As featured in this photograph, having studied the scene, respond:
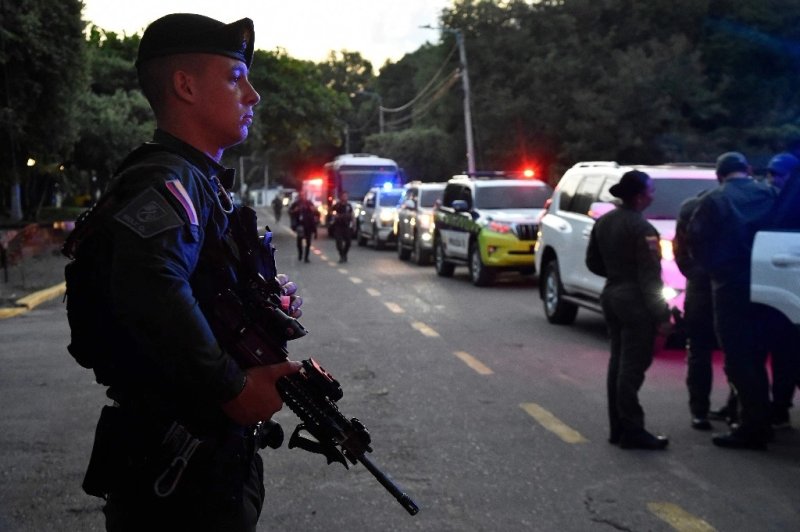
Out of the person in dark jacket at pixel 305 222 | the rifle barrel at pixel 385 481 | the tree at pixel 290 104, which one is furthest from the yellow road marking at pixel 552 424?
the tree at pixel 290 104

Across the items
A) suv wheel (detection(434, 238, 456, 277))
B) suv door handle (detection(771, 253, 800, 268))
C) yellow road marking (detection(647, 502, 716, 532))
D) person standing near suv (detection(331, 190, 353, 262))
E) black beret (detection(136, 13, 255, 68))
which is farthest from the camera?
person standing near suv (detection(331, 190, 353, 262))

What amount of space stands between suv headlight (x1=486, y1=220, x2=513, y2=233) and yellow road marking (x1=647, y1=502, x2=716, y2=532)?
13.2 meters

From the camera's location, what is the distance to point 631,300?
23.7 feet

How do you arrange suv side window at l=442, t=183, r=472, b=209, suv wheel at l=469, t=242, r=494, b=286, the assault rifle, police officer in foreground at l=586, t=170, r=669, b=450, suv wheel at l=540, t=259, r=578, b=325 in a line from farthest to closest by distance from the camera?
1. suv side window at l=442, t=183, r=472, b=209
2. suv wheel at l=469, t=242, r=494, b=286
3. suv wheel at l=540, t=259, r=578, b=325
4. police officer in foreground at l=586, t=170, r=669, b=450
5. the assault rifle

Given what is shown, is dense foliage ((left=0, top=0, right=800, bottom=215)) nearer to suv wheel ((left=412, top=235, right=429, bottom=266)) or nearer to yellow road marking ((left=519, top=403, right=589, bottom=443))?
suv wheel ((left=412, top=235, right=429, bottom=266))

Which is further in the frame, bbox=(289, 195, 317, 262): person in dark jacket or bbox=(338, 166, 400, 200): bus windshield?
bbox=(338, 166, 400, 200): bus windshield

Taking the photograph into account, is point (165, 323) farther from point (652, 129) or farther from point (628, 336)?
point (652, 129)

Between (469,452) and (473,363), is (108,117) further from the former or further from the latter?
(469,452)

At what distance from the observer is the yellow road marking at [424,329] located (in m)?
12.9

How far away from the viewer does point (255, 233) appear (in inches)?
103

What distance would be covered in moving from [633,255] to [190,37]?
201 inches

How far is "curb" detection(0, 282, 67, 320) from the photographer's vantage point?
15.9 metres

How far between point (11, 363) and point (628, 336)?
6.45 meters

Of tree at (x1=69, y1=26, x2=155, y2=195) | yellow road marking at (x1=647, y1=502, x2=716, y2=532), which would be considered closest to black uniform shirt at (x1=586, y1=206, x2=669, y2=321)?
yellow road marking at (x1=647, y1=502, x2=716, y2=532)
